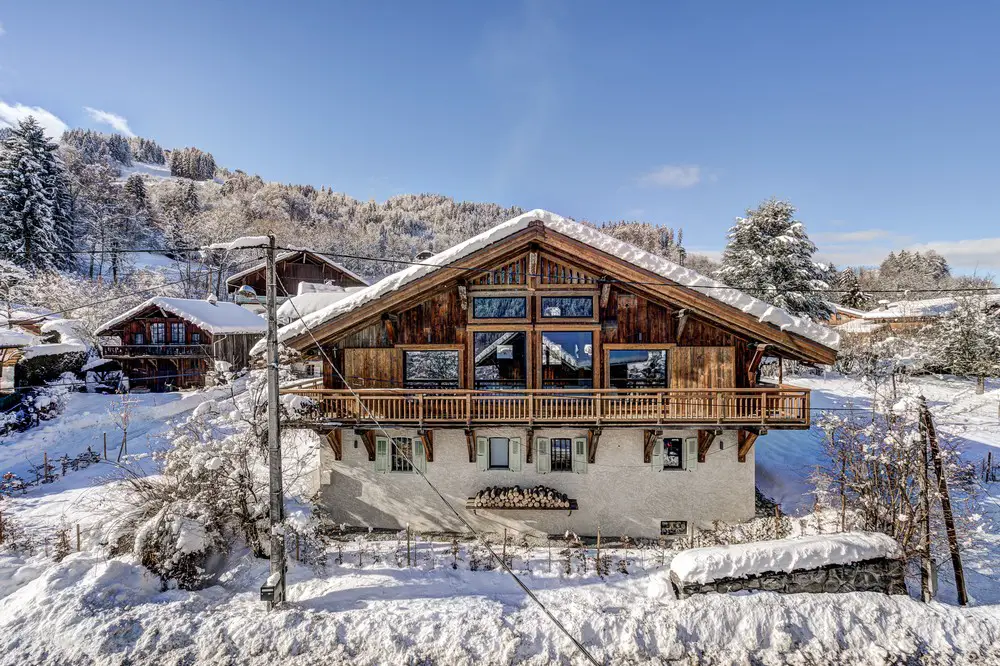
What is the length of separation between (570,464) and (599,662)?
605cm

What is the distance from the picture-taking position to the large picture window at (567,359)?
13336 mm

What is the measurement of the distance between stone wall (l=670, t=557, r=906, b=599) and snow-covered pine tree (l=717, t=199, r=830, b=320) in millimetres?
23196

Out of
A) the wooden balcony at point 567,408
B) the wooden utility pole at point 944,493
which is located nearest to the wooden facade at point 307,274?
the wooden balcony at point 567,408

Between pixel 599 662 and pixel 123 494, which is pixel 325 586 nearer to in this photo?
pixel 599 662

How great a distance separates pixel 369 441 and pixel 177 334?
25.5 meters

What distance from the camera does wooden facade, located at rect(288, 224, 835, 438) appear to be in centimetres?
1237

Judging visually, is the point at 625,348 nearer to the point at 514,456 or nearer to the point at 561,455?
the point at 561,455

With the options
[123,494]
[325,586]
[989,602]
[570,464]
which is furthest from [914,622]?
[123,494]

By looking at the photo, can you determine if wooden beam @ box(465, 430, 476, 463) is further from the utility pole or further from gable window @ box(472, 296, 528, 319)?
the utility pole

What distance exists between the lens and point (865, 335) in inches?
1494

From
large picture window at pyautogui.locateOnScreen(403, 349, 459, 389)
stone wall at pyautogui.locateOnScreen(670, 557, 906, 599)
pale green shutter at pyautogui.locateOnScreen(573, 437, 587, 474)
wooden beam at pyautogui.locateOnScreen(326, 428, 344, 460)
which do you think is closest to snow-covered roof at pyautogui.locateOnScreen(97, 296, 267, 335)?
wooden beam at pyautogui.locateOnScreen(326, 428, 344, 460)

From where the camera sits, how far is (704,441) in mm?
13016

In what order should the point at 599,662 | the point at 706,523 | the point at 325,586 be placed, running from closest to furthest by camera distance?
1. the point at 599,662
2. the point at 325,586
3. the point at 706,523

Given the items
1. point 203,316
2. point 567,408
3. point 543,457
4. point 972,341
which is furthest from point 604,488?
point 972,341
